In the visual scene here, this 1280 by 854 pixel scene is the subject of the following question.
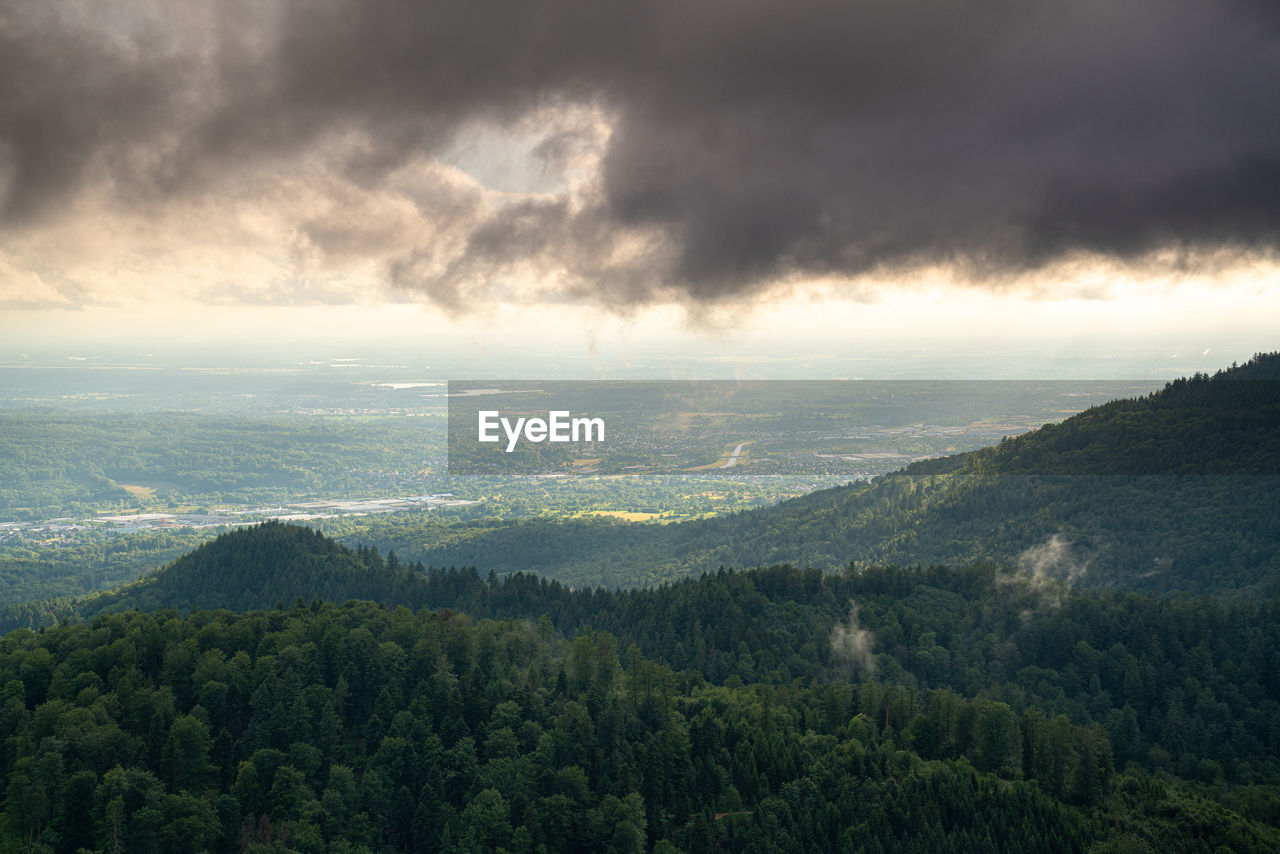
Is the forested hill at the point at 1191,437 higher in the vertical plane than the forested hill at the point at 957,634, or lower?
higher

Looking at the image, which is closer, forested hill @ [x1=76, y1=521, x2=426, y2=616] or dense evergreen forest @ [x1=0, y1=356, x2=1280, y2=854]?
dense evergreen forest @ [x1=0, y1=356, x2=1280, y2=854]

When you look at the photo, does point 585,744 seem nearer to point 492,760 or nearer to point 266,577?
point 492,760

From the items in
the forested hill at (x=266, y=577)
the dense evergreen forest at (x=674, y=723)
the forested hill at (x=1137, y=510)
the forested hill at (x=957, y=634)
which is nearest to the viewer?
the dense evergreen forest at (x=674, y=723)

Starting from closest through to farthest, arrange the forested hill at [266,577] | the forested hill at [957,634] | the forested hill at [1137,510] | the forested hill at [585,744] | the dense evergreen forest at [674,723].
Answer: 1. the forested hill at [585,744]
2. the dense evergreen forest at [674,723]
3. the forested hill at [957,634]
4. the forested hill at [266,577]
5. the forested hill at [1137,510]

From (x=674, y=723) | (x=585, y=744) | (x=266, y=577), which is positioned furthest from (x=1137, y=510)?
(x=266, y=577)

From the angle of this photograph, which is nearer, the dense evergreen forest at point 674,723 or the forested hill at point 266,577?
the dense evergreen forest at point 674,723

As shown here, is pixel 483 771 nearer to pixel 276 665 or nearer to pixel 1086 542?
pixel 276 665

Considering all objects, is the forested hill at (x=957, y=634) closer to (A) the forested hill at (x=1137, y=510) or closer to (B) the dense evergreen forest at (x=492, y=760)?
(B) the dense evergreen forest at (x=492, y=760)

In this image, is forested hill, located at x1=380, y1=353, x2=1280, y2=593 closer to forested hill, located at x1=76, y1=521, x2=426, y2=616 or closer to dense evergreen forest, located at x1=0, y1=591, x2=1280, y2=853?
forested hill, located at x1=76, y1=521, x2=426, y2=616

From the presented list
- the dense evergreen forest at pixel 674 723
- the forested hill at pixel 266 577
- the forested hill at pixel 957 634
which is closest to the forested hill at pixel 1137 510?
the dense evergreen forest at pixel 674 723

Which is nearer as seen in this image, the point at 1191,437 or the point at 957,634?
the point at 957,634

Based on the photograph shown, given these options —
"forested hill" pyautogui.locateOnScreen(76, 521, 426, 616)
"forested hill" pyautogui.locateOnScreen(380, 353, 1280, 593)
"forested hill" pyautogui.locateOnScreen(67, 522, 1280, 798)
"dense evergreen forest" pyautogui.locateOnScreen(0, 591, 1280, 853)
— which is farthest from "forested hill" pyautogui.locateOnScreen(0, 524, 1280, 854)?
"forested hill" pyautogui.locateOnScreen(76, 521, 426, 616)
